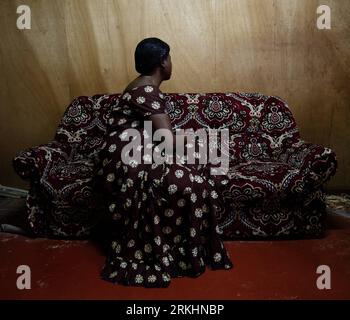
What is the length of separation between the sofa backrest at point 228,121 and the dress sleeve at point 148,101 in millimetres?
819

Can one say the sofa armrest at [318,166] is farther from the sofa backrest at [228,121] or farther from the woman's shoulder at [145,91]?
the woman's shoulder at [145,91]

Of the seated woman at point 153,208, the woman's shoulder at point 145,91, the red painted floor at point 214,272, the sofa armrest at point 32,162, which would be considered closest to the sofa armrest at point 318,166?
the red painted floor at point 214,272

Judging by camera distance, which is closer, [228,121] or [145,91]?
[145,91]

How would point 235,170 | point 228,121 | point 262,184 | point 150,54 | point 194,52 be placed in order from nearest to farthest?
point 150,54 → point 262,184 → point 235,170 → point 228,121 → point 194,52

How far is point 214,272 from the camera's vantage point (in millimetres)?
2045

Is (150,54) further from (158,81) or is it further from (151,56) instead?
(158,81)

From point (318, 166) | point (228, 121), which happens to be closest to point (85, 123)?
point (228, 121)

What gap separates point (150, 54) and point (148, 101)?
0.30m

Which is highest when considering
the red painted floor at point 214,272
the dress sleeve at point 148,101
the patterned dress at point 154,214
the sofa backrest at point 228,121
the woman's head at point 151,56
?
the woman's head at point 151,56

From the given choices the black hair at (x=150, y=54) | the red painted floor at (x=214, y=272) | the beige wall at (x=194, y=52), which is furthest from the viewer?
the beige wall at (x=194, y=52)

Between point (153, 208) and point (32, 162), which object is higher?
point (32, 162)

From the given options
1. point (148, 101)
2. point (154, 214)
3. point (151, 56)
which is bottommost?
point (154, 214)

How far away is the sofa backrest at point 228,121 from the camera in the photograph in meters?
2.81
